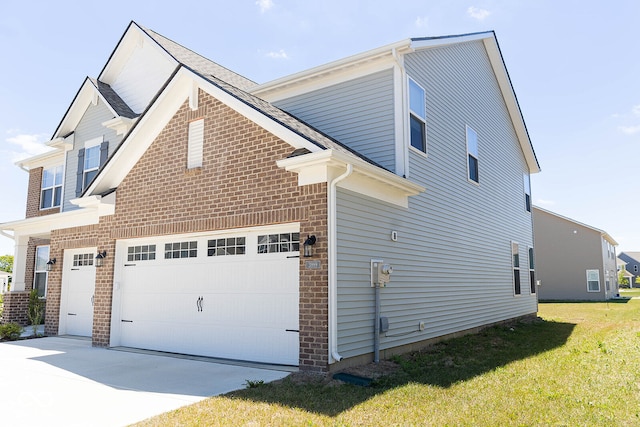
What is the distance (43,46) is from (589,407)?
589 inches

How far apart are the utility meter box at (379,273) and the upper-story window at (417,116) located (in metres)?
3.21

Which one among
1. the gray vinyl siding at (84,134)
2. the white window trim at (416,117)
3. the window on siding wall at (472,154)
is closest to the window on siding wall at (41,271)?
the gray vinyl siding at (84,134)

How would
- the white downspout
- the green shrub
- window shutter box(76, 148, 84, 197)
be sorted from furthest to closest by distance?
window shutter box(76, 148, 84, 197) < the green shrub < the white downspout

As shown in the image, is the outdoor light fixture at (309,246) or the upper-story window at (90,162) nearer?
the outdoor light fixture at (309,246)

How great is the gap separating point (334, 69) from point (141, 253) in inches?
244

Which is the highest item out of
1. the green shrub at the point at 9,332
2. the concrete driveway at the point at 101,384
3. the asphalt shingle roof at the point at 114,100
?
the asphalt shingle roof at the point at 114,100

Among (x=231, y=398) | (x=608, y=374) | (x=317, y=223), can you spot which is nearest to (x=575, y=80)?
(x=608, y=374)

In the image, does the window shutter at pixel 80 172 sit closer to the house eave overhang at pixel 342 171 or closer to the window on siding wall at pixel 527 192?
the house eave overhang at pixel 342 171

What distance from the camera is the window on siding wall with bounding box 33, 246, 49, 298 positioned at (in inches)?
674

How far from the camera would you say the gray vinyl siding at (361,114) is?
405 inches

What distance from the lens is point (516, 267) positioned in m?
17.6

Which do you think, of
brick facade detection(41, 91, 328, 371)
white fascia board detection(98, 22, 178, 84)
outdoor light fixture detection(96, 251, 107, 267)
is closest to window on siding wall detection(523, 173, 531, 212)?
brick facade detection(41, 91, 328, 371)

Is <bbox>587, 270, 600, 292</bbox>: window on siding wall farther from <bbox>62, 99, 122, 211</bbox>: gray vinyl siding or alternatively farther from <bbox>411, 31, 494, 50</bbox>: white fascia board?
<bbox>62, 99, 122, 211</bbox>: gray vinyl siding

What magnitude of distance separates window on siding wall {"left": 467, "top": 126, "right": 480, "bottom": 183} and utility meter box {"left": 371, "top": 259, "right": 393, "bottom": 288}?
6.27 meters
